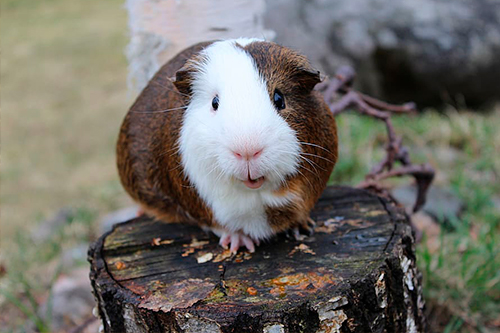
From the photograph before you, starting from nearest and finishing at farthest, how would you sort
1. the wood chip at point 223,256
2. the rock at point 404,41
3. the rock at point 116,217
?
1. the wood chip at point 223,256
2. the rock at point 116,217
3. the rock at point 404,41

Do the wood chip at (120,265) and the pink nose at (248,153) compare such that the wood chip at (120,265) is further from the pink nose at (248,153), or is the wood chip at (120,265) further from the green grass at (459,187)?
the green grass at (459,187)

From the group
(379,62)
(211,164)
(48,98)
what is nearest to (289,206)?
(211,164)

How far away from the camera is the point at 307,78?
1.96 metres

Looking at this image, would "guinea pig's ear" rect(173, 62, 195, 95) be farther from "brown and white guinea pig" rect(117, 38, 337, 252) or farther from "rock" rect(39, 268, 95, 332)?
"rock" rect(39, 268, 95, 332)

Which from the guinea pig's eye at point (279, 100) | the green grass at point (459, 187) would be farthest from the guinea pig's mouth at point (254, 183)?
the green grass at point (459, 187)

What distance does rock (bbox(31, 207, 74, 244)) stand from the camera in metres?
4.80

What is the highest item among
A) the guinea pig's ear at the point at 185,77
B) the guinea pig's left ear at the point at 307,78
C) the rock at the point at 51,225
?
the guinea pig's ear at the point at 185,77

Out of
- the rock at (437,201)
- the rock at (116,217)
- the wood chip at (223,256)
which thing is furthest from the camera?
the rock at (116,217)

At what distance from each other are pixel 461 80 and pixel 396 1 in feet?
4.18

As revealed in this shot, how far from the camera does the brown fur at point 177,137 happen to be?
76.6 inches

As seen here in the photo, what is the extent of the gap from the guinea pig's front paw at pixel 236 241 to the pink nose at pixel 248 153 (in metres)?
0.54

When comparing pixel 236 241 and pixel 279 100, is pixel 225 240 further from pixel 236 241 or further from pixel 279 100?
pixel 279 100

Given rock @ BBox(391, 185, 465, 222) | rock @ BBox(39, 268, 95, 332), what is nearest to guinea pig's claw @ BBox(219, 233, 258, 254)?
rock @ BBox(39, 268, 95, 332)

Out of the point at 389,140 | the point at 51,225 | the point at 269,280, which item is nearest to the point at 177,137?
the point at 269,280
